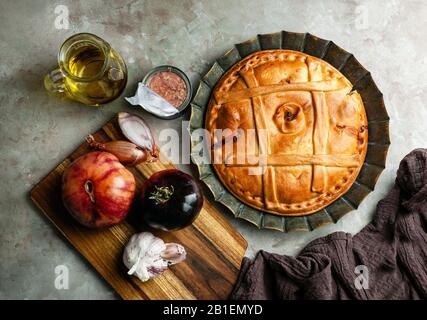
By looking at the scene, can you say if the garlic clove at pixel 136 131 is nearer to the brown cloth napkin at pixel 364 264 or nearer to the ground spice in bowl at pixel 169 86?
the ground spice in bowl at pixel 169 86

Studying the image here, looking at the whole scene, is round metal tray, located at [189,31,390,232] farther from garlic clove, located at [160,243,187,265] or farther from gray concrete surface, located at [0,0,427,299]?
garlic clove, located at [160,243,187,265]

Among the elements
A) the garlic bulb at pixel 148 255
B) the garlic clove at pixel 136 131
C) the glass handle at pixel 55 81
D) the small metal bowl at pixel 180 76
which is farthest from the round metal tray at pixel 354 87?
the glass handle at pixel 55 81

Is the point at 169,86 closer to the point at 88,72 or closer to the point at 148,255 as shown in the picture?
the point at 88,72

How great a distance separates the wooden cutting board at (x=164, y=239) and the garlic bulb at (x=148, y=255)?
58 millimetres

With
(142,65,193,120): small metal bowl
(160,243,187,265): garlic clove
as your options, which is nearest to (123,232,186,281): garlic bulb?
(160,243,187,265): garlic clove

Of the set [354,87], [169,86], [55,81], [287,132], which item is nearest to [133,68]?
[169,86]

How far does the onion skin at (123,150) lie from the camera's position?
5.83ft

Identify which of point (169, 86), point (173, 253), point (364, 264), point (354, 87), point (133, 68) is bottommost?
point (364, 264)

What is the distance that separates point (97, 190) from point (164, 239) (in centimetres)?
35

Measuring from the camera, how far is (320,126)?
5.75 feet

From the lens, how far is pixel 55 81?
1797 mm

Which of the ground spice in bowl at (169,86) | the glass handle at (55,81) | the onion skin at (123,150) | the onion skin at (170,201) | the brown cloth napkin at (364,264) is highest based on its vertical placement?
the glass handle at (55,81)
